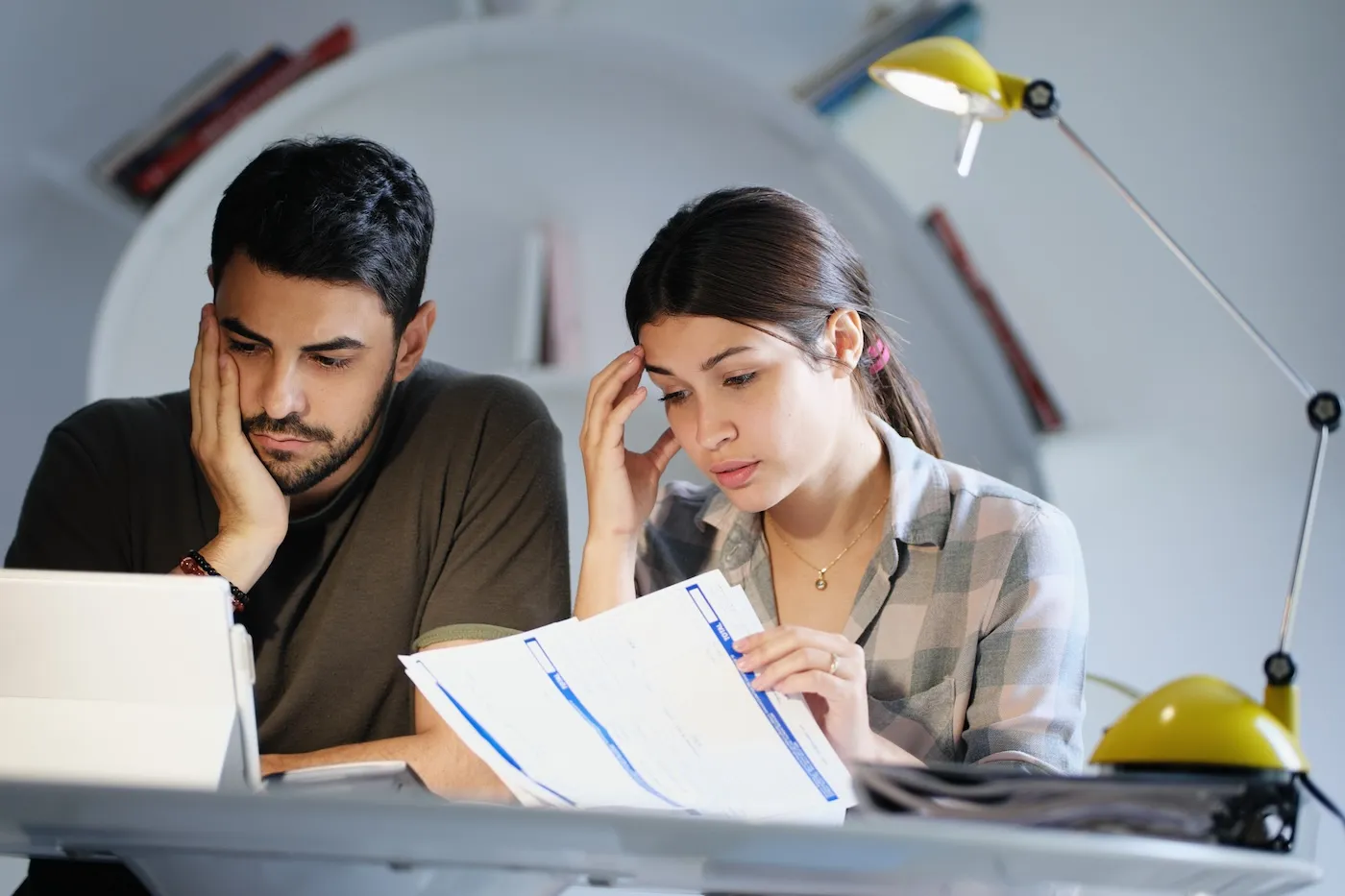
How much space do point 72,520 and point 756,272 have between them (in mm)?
745

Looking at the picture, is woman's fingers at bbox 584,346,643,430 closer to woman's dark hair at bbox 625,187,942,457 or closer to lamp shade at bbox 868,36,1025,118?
woman's dark hair at bbox 625,187,942,457

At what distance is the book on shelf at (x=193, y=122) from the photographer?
2287 millimetres

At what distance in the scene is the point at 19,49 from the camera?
7.55 ft

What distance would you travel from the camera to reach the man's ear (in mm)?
1419

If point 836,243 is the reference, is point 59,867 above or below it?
below

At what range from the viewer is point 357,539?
4.60 ft

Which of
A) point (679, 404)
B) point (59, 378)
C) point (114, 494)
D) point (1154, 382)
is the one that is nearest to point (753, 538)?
point (679, 404)

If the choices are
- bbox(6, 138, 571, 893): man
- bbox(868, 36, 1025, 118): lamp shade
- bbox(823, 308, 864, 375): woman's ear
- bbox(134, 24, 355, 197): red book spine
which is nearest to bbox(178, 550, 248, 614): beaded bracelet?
bbox(6, 138, 571, 893): man

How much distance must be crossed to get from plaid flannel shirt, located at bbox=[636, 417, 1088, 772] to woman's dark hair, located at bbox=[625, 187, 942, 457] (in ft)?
0.51

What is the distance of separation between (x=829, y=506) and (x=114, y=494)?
75 centimetres

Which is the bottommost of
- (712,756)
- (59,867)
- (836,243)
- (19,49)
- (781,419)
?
(59,867)

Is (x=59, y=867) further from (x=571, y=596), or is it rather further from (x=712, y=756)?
(x=712, y=756)

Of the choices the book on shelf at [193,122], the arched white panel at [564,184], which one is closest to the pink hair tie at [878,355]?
the arched white panel at [564,184]

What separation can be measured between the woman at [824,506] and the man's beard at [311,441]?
229 millimetres
